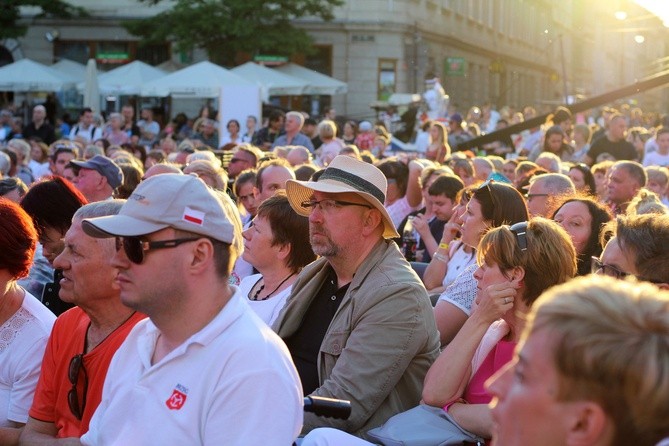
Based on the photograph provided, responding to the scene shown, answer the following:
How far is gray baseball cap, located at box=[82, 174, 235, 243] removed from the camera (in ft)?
11.7

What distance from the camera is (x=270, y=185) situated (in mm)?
9086

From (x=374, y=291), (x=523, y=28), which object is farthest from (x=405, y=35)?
(x=374, y=291)

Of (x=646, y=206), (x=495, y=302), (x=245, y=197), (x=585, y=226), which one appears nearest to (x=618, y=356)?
(x=495, y=302)

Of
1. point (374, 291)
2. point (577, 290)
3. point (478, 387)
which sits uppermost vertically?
point (577, 290)

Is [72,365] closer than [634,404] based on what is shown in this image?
No

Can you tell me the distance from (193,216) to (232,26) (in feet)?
116

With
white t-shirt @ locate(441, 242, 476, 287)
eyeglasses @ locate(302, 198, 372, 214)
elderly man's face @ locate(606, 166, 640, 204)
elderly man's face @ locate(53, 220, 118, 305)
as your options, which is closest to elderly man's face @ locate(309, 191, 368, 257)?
eyeglasses @ locate(302, 198, 372, 214)

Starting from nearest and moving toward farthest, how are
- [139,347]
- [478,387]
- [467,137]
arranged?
[139,347], [478,387], [467,137]

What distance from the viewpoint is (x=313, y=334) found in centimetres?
533

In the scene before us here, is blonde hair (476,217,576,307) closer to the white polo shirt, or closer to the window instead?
the white polo shirt

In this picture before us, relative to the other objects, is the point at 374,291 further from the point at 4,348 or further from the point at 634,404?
the point at 634,404

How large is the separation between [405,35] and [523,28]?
2179 cm

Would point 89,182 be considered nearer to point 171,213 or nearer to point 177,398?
point 171,213

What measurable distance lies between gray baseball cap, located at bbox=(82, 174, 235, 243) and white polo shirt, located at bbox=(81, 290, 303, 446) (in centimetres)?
25
